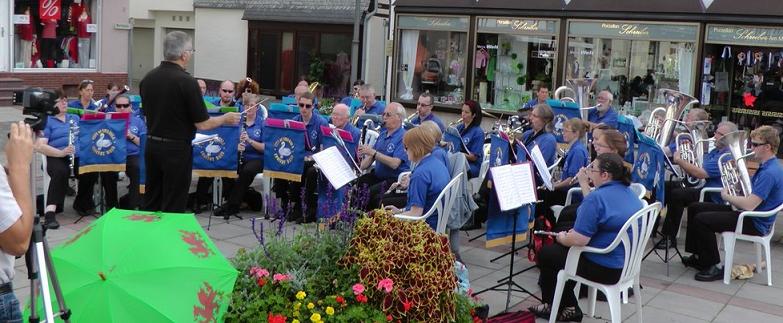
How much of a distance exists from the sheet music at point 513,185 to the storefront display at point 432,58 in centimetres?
1112

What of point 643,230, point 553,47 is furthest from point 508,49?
point 643,230

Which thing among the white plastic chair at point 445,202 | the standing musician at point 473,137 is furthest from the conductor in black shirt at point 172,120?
the standing musician at point 473,137

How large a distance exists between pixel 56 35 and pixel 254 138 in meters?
12.0

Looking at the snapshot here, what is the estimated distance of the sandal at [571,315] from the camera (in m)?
5.71

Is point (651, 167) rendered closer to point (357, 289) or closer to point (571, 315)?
point (571, 315)

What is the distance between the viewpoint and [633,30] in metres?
14.8

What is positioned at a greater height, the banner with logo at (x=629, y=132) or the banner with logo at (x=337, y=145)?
the banner with logo at (x=629, y=132)

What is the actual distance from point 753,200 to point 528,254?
199 cm

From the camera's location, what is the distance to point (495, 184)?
5805mm

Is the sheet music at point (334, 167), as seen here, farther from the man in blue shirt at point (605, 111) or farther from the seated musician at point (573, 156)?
the man in blue shirt at point (605, 111)

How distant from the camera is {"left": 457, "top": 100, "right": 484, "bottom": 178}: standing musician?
8.80 m

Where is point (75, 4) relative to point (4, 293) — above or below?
above

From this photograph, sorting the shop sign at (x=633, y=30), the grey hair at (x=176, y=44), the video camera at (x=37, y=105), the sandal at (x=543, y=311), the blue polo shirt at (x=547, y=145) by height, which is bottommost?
the sandal at (x=543, y=311)

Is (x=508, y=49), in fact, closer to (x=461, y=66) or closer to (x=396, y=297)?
(x=461, y=66)
